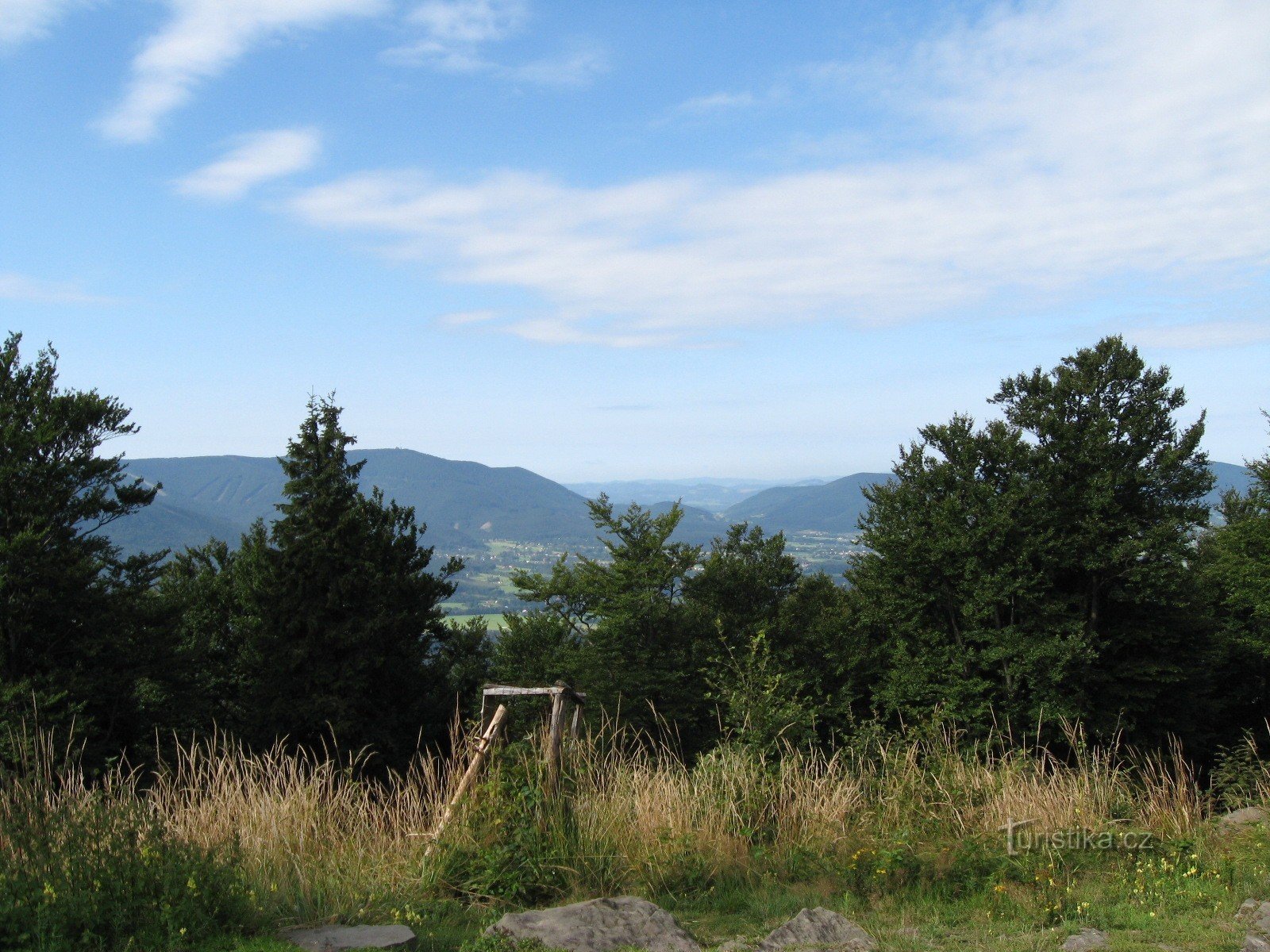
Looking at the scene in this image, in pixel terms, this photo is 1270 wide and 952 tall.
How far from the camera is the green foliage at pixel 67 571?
67.1ft

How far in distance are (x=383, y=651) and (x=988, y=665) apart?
18207 mm

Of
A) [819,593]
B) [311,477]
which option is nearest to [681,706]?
[819,593]

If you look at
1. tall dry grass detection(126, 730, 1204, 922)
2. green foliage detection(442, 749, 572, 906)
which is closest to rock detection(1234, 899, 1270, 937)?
tall dry grass detection(126, 730, 1204, 922)

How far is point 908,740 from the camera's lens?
8.70 m

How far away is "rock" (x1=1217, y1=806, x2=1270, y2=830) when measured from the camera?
656cm

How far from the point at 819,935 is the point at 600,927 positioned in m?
1.10

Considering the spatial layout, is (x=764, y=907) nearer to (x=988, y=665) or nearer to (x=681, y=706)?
(x=988, y=665)

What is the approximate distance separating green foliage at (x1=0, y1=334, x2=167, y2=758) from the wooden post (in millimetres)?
17247

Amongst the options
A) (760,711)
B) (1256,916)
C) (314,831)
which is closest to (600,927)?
(314,831)

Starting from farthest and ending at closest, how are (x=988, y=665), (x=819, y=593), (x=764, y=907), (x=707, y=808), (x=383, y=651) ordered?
(x=819, y=593)
(x=383, y=651)
(x=988, y=665)
(x=707, y=808)
(x=764, y=907)

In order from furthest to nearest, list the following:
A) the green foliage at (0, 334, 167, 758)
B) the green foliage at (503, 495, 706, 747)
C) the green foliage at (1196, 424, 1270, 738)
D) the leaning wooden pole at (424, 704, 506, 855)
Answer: the green foliage at (503, 495, 706, 747) < the green foliage at (1196, 424, 1270, 738) < the green foliage at (0, 334, 167, 758) < the leaning wooden pole at (424, 704, 506, 855)

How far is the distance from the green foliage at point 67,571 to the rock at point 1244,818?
67.5 feet

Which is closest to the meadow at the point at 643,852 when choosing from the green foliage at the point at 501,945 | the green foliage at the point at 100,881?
the green foliage at the point at 100,881

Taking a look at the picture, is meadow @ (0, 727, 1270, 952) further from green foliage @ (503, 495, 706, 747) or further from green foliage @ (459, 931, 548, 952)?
green foliage @ (503, 495, 706, 747)
